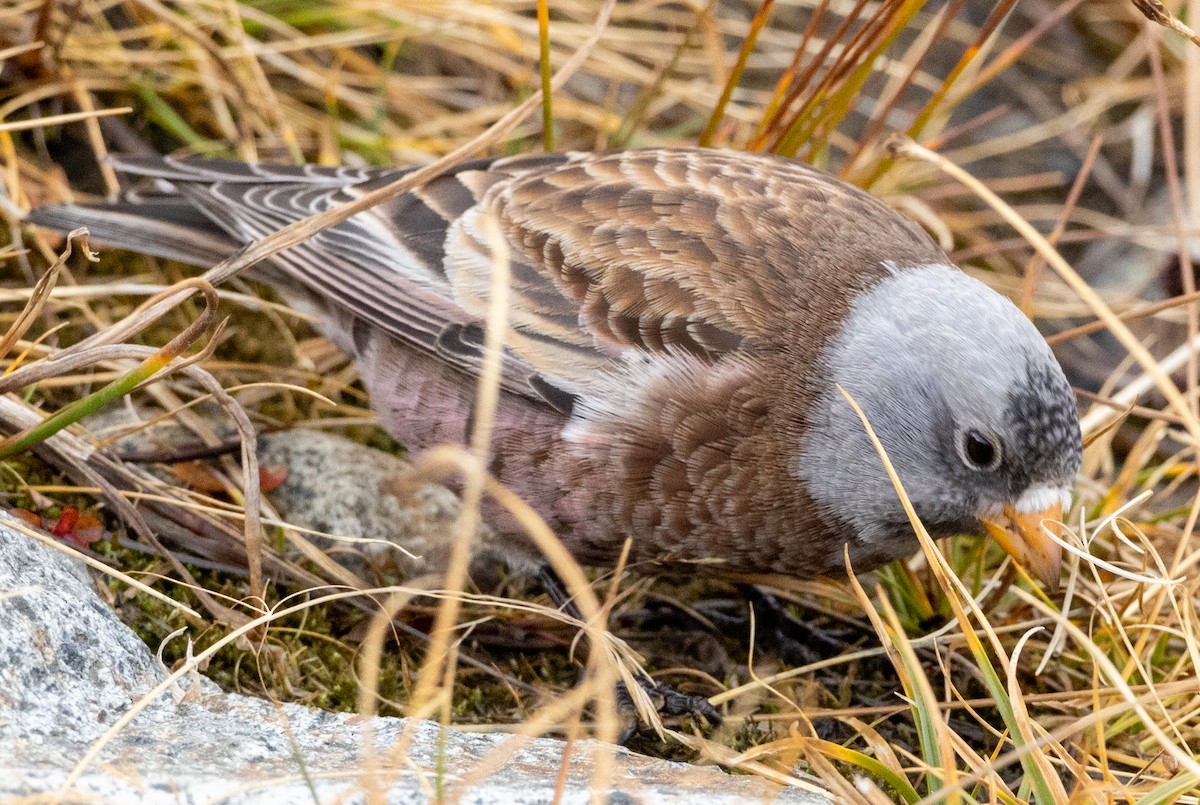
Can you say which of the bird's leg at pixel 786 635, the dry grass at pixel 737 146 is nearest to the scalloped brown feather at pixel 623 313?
the dry grass at pixel 737 146

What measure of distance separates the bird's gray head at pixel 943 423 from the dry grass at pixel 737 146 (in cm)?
16

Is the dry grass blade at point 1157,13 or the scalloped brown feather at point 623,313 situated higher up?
the dry grass blade at point 1157,13

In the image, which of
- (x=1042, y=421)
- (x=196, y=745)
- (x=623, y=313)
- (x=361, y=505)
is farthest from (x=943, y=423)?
(x=196, y=745)

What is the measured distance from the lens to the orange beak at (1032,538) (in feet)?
8.63

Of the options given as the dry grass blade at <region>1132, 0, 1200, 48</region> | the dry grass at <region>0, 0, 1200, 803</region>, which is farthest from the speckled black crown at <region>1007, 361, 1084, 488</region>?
the dry grass blade at <region>1132, 0, 1200, 48</region>

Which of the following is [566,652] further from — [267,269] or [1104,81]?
[1104,81]

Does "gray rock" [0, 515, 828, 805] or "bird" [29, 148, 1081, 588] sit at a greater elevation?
"bird" [29, 148, 1081, 588]

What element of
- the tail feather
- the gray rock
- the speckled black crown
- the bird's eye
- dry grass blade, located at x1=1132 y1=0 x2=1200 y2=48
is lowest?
the gray rock

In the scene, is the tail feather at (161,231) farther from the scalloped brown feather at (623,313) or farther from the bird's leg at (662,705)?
the bird's leg at (662,705)

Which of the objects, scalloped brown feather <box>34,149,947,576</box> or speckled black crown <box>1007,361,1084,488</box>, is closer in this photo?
speckled black crown <box>1007,361,1084,488</box>

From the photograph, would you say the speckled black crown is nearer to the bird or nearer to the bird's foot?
the bird

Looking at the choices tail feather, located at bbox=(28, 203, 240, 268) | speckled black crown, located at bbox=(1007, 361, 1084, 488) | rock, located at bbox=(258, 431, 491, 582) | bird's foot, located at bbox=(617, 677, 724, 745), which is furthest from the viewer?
tail feather, located at bbox=(28, 203, 240, 268)

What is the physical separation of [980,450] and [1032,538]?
0.73 feet

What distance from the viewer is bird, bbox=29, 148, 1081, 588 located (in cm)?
271
